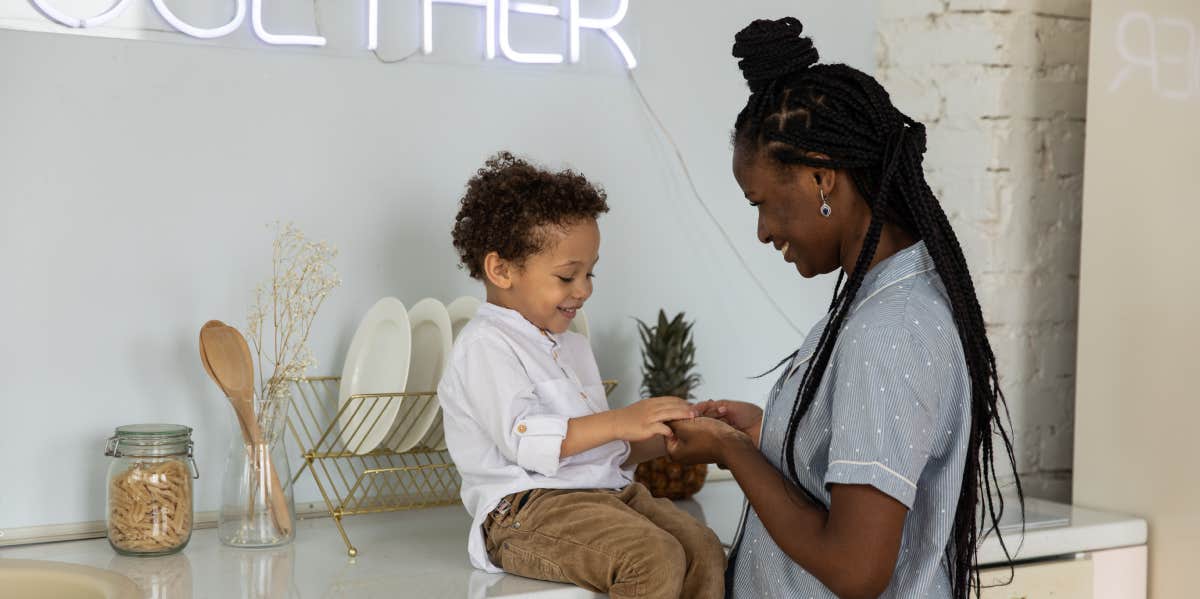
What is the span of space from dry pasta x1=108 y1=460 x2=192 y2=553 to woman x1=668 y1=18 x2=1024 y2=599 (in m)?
0.71

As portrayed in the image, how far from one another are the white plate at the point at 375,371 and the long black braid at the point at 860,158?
646 millimetres

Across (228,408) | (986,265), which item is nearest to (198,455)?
(228,408)

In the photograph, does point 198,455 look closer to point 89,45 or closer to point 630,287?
point 89,45

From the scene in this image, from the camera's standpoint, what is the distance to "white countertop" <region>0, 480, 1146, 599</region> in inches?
50.6

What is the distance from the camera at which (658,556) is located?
125 centimetres

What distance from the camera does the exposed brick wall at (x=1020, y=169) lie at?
75.8 inches

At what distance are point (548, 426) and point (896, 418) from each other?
0.48 metres

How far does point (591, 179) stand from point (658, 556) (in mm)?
772

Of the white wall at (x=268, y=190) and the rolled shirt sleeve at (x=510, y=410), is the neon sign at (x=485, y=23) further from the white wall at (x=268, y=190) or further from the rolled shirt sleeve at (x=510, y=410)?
the rolled shirt sleeve at (x=510, y=410)

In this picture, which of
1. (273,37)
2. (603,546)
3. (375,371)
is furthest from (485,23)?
Result: (603,546)

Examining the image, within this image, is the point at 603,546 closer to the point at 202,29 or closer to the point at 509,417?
the point at 509,417

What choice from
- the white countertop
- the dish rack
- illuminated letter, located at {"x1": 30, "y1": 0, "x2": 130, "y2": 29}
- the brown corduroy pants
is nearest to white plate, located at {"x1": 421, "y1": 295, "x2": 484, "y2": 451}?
the dish rack

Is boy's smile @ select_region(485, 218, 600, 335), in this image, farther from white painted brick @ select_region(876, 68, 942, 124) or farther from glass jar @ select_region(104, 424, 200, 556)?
white painted brick @ select_region(876, 68, 942, 124)

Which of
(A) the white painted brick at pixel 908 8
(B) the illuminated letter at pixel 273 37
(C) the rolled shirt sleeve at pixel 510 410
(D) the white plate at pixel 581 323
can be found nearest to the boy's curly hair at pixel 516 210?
(C) the rolled shirt sleeve at pixel 510 410
